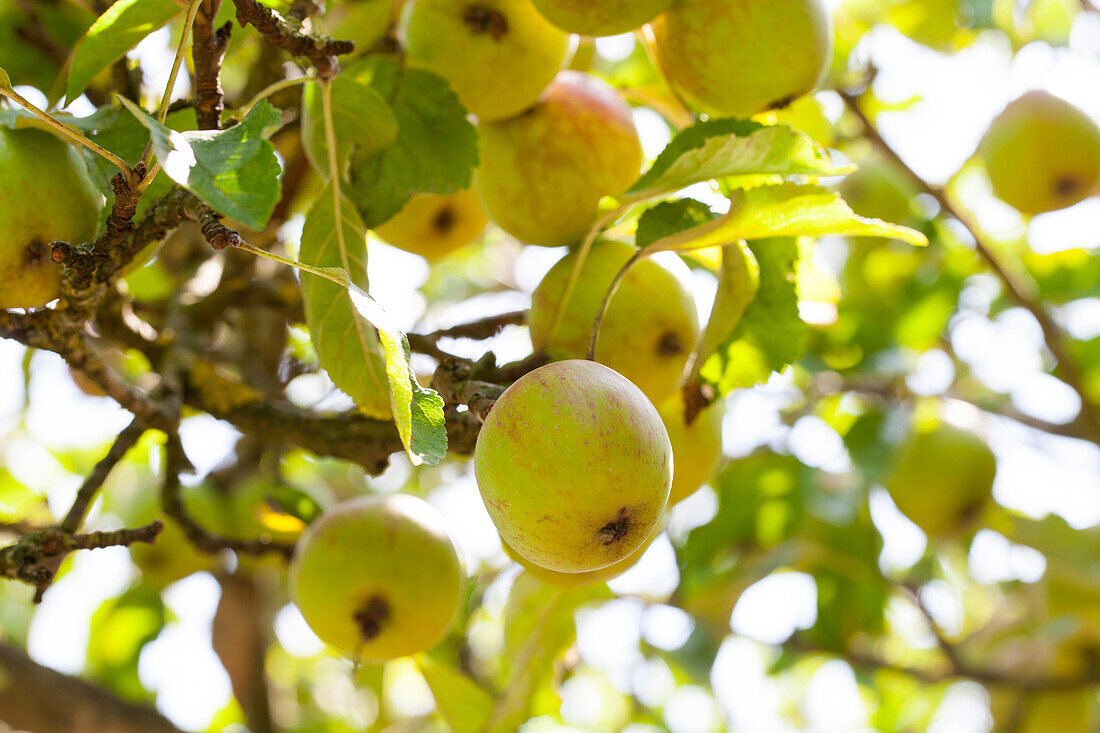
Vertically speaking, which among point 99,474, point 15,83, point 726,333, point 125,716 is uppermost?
point 15,83

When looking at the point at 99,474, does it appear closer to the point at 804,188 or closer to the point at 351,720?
the point at 804,188

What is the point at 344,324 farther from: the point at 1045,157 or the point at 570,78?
the point at 1045,157

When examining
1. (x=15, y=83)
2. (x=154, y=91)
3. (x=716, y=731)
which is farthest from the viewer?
(x=716, y=731)

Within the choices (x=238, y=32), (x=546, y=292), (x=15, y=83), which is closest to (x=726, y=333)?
(x=546, y=292)

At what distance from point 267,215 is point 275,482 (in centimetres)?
158

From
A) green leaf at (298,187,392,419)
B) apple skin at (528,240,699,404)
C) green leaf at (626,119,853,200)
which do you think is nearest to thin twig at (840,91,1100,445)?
apple skin at (528,240,699,404)

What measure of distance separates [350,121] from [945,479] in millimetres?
2004

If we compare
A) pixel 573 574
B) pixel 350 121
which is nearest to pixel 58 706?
pixel 573 574

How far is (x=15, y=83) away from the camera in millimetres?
1609

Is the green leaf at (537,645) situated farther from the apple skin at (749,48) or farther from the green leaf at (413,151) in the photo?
the apple skin at (749,48)

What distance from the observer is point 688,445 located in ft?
4.68

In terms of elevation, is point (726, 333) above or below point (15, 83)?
below

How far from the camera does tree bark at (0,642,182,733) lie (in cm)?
229

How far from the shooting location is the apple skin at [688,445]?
142 centimetres
